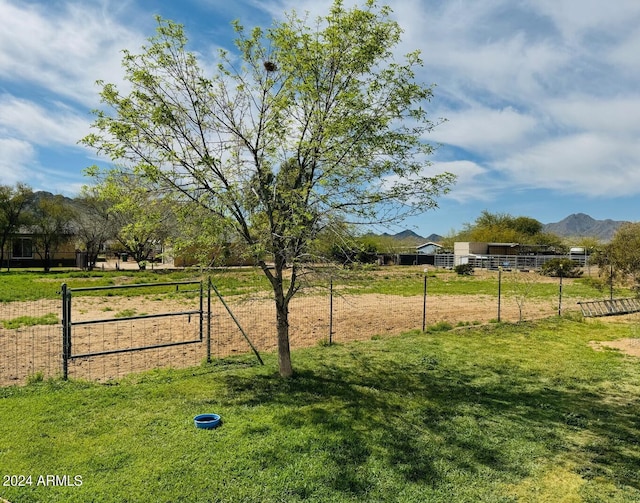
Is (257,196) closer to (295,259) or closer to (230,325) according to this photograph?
(295,259)

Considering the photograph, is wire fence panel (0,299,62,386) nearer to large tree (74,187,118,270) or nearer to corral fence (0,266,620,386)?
corral fence (0,266,620,386)

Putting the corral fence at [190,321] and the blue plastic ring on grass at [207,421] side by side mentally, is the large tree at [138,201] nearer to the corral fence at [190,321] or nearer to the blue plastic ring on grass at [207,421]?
the corral fence at [190,321]

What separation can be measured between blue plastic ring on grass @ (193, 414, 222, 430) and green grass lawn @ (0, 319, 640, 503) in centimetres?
8

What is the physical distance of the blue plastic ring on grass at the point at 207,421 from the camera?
16.6ft

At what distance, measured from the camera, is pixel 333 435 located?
4902mm

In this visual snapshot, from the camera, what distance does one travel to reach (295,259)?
6336mm

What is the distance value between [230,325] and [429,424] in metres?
7.99

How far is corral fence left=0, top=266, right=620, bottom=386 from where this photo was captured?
24.6 ft

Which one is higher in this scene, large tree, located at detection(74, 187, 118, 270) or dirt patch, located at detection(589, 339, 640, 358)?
large tree, located at detection(74, 187, 118, 270)

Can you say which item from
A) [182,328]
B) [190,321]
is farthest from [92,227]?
[182,328]

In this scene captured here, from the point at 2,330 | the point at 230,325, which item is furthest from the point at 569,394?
the point at 2,330

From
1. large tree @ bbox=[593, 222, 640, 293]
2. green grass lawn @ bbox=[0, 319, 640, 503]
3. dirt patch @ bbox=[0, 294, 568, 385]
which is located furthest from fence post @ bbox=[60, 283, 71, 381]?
large tree @ bbox=[593, 222, 640, 293]

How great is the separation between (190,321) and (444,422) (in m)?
8.98

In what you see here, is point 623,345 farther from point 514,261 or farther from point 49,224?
point 49,224
